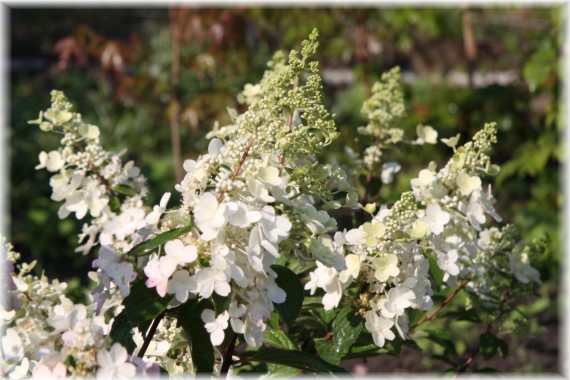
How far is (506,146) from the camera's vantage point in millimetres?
5145

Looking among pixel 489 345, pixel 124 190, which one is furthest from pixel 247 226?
pixel 489 345

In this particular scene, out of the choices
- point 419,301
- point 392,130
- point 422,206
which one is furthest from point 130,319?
point 392,130

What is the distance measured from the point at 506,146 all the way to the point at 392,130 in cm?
351

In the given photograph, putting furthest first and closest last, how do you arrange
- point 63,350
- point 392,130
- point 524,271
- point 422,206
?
1. point 392,130
2. point 524,271
3. point 422,206
4. point 63,350

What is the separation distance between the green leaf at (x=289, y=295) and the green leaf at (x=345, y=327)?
154 millimetres

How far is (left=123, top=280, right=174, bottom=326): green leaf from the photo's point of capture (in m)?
1.13

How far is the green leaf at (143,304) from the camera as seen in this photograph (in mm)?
1134

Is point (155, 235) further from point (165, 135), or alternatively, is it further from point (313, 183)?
point (165, 135)

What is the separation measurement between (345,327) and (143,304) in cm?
37

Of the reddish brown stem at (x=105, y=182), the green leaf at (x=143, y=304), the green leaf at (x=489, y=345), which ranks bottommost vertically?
the green leaf at (x=489, y=345)

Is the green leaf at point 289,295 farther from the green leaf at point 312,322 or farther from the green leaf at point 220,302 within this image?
the green leaf at point 312,322

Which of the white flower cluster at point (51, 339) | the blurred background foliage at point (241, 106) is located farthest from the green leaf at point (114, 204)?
the blurred background foliage at point (241, 106)

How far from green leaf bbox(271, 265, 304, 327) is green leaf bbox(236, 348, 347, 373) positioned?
11 cm

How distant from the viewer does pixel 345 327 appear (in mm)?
1333
